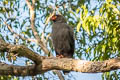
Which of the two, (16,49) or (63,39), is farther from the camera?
(63,39)

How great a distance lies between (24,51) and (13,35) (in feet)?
13.3

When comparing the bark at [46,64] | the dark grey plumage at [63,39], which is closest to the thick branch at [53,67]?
the bark at [46,64]

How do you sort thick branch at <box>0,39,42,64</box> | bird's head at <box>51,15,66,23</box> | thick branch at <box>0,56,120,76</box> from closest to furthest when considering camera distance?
thick branch at <box>0,39,42,64</box>
thick branch at <box>0,56,120,76</box>
bird's head at <box>51,15,66,23</box>

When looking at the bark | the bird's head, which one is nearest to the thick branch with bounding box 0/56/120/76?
the bark

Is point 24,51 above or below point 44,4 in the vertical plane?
below

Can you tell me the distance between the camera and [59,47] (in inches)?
244

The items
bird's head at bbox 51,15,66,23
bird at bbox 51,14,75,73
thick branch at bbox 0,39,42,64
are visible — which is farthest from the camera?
bird's head at bbox 51,15,66,23

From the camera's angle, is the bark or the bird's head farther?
the bird's head

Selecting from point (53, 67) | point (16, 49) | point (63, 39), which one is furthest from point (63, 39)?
point (16, 49)

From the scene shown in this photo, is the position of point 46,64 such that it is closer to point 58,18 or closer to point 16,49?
point 16,49

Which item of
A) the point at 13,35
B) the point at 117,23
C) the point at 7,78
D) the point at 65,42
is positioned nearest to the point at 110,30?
the point at 117,23

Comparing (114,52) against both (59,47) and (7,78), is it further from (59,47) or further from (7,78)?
(7,78)

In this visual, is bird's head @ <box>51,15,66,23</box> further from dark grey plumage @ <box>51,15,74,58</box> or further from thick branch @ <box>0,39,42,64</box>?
thick branch @ <box>0,39,42,64</box>

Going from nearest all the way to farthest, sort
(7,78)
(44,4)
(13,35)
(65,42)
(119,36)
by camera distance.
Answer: (119,36), (65,42), (7,78), (13,35), (44,4)
